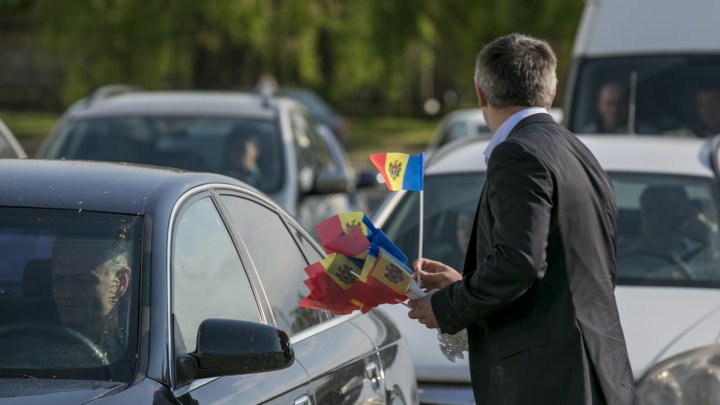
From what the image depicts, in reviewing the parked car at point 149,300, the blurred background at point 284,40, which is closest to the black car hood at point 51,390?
the parked car at point 149,300

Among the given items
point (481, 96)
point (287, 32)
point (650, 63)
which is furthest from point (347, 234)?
point (287, 32)

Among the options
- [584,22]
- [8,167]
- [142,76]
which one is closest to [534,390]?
[8,167]

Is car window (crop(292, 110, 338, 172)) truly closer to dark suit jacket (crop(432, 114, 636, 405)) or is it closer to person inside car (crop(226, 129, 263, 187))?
person inside car (crop(226, 129, 263, 187))

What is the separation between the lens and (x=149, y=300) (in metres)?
3.99

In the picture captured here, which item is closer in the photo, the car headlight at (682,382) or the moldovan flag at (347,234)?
the moldovan flag at (347,234)

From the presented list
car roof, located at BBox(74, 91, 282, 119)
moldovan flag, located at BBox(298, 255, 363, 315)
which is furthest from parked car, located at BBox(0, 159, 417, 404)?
car roof, located at BBox(74, 91, 282, 119)

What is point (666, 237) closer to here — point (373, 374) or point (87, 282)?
point (373, 374)

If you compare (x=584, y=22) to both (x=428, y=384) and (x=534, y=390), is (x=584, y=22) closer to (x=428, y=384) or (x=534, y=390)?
(x=428, y=384)

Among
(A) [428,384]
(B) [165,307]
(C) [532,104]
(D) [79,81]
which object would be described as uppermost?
(C) [532,104]

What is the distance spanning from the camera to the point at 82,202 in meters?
4.29

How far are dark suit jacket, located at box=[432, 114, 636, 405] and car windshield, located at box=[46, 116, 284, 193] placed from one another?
5286 mm

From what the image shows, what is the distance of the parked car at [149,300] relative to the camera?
152 inches

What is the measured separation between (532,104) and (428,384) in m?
1.98

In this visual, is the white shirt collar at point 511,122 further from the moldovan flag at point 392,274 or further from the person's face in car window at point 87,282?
the person's face in car window at point 87,282
